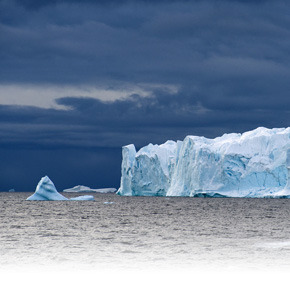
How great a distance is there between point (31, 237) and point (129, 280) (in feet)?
47.8

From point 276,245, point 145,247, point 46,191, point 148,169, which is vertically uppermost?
point 148,169

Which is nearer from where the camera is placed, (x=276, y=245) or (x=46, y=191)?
(x=276, y=245)

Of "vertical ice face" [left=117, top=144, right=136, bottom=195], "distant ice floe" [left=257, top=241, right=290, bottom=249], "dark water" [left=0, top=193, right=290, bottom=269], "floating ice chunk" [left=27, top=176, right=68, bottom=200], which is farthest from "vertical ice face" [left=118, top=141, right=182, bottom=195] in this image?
"distant ice floe" [left=257, top=241, right=290, bottom=249]

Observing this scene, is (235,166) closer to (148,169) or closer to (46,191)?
(148,169)

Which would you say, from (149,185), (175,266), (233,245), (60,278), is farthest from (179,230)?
(149,185)

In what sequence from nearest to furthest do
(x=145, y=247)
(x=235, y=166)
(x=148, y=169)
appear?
1. (x=145, y=247)
2. (x=235, y=166)
3. (x=148, y=169)

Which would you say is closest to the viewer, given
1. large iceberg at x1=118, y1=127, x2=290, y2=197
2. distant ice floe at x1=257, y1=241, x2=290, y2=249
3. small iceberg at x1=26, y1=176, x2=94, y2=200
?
distant ice floe at x1=257, y1=241, x2=290, y2=249

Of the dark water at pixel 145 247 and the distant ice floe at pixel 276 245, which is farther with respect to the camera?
the distant ice floe at pixel 276 245

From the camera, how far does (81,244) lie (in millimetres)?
23266

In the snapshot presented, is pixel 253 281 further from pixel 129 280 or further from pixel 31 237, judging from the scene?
pixel 31 237

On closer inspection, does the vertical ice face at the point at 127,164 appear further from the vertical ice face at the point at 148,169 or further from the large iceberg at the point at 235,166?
the large iceberg at the point at 235,166

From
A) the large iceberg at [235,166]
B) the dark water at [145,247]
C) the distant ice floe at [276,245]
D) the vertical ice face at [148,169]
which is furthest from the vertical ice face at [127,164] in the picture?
the distant ice floe at [276,245]

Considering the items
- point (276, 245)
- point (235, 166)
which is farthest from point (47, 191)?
point (276, 245)

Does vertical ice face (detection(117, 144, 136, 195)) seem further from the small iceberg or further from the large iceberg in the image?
the small iceberg
